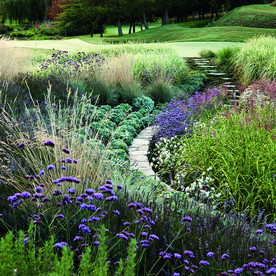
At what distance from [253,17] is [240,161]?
2494 centimetres

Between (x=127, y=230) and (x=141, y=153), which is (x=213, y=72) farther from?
(x=127, y=230)

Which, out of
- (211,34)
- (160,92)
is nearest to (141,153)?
(160,92)

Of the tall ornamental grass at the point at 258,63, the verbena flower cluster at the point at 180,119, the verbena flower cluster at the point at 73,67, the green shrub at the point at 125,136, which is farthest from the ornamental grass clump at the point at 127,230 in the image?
the tall ornamental grass at the point at 258,63

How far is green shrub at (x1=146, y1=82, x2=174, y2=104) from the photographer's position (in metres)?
8.00

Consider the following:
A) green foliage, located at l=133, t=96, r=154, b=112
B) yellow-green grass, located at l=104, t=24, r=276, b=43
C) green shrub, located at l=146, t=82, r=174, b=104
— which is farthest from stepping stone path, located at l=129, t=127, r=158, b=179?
yellow-green grass, located at l=104, t=24, r=276, b=43

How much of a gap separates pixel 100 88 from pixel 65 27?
26128 millimetres

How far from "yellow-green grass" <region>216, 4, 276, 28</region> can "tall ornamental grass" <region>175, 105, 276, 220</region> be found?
2245 cm

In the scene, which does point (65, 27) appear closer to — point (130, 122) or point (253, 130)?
point (130, 122)

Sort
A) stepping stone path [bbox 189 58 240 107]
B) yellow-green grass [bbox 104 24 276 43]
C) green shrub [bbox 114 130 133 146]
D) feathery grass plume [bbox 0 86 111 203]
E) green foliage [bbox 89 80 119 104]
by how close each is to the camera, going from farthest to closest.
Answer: yellow-green grass [bbox 104 24 276 43] → stepping stone path [bbox 189 58 240 107] → green foliage [bbox 89 80 119 104] → green shrub [bbox 114 130 133 146] → feathery grass plume [bbox 0 86 111 203]

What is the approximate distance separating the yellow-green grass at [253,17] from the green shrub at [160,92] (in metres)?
19.0

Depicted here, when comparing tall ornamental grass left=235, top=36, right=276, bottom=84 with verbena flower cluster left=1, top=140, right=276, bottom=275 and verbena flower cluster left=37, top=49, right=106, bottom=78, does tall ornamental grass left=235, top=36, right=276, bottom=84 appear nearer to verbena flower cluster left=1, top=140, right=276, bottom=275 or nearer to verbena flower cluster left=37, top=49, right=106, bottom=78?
verbena flower cluster left=37, top=49, right=106, bottom=78

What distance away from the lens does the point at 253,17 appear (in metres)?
25.4

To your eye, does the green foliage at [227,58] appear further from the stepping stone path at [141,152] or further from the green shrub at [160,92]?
the stepping stone path at [141,152]

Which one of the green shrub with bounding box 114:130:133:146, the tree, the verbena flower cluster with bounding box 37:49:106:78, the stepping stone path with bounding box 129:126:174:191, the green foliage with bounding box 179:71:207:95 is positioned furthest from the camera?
the tree
